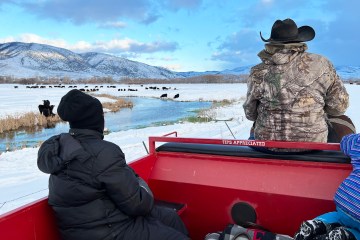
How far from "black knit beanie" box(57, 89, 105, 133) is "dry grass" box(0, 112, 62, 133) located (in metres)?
16.6

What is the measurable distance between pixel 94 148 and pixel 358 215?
5.78ft

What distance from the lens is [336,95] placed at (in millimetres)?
3475

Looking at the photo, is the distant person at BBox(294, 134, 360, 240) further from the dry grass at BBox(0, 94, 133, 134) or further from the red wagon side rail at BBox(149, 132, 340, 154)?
the dry grass at BBox(0, 94, 133, 134)

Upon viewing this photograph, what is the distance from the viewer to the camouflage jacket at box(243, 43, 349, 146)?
333cm

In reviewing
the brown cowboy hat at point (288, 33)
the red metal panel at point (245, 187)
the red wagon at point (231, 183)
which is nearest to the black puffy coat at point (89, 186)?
the red wagon at point (231, 183)

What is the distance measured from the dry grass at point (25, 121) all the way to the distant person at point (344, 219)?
1742 cm

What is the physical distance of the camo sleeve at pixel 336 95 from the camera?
3431 mm

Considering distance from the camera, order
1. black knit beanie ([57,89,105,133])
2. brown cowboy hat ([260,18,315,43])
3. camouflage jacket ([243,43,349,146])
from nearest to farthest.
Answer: black knit beanie ([57,89,105,133]) → camouflage jacket ([243,43,349,146]) → brown cowboy hat ([260,18,315,43])

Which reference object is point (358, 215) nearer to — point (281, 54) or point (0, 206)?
point (281, 54)

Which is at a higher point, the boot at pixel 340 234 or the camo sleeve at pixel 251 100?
the camo sleeve at pixel 251 100

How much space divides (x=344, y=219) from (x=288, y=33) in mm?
1838

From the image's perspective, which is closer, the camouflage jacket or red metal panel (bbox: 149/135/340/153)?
red metal panel (bbox: 149/135/340/153)

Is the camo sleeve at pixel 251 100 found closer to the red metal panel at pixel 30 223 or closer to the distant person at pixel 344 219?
the distant person at pixel 344 219

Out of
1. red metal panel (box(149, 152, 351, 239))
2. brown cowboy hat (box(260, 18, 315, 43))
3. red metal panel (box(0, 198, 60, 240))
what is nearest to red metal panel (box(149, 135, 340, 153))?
red metal panel (box(149, 152, 351, 239))
